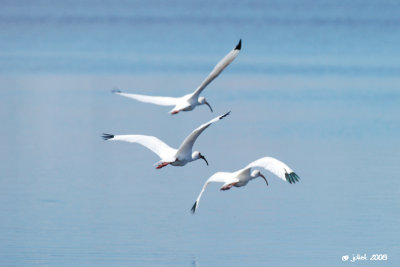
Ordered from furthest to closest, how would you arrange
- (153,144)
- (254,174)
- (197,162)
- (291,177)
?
(197,162)
(153,144)
(254,174)
(291,177)

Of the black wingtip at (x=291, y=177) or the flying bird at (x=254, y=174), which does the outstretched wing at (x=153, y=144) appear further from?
the black wingtip at (x=291, y=177)

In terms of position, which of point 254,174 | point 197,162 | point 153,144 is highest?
point 153,144

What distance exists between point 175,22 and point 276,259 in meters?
80.9

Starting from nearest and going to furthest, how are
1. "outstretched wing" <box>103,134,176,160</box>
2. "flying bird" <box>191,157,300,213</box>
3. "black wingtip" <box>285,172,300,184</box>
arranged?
"black wingtip" <box>285,172,300,184</box>, "flying bird" <box>191,157,300,213</box>, "outstretched wing" <box>103,134,176,160</box>

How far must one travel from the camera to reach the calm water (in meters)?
17.6

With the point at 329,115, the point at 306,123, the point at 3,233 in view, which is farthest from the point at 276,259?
the point at 329,115

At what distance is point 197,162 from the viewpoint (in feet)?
81.0

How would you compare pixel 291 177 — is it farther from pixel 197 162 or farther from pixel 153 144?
pixel 197 162

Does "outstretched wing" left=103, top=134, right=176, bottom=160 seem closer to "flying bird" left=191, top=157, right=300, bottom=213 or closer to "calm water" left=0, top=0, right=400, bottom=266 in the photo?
"flying bird" left=191, top=157, right=300, bottom=213

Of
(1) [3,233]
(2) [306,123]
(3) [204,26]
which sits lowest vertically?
(1) [3,233]

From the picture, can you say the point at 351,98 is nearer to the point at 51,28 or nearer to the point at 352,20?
the point at 51,28

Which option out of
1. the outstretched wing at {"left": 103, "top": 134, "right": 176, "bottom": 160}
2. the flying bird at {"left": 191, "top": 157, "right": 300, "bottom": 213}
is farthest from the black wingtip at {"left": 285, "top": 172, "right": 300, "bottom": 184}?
the outstretched wing at {"left": 103, "top": 134, "right": 176, "bottom": 160}

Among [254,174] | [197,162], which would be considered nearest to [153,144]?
[254,174]

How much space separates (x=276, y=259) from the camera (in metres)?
17.0
